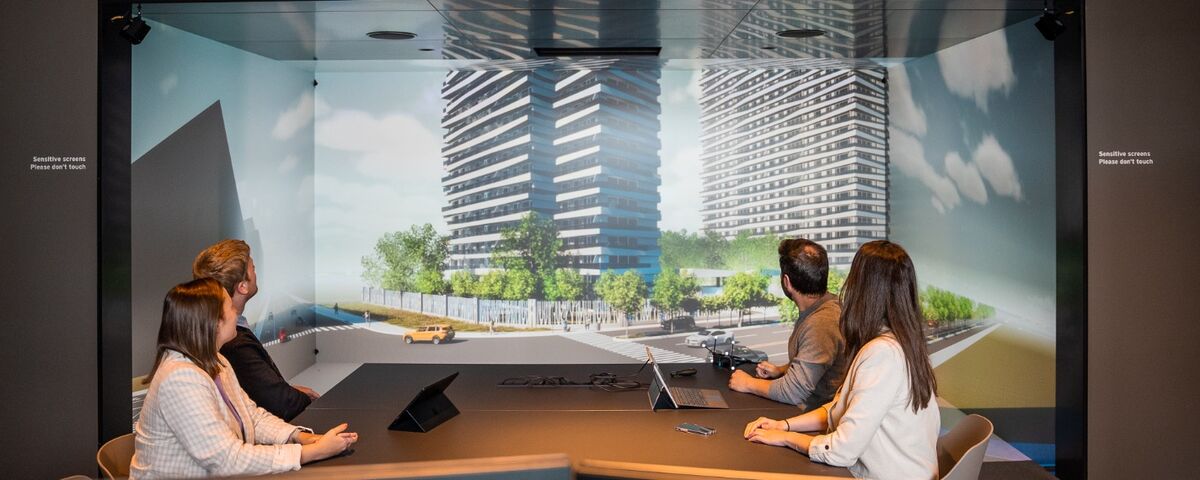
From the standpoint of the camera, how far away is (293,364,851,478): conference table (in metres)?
2.30

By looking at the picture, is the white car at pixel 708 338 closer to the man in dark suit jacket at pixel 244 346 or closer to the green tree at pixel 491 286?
the green tree at pixel 491 286

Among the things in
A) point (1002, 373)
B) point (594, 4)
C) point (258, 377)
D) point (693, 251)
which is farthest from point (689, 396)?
point (693, 251)

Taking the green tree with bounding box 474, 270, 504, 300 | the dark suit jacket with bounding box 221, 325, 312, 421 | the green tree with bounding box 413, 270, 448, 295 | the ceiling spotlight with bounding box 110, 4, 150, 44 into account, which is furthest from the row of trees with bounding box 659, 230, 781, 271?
the dark suit jacket with bounding box 221, 325, 312, 421

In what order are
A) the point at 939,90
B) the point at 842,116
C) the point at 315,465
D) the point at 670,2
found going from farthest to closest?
the point at 842,116 → the point at 939,90 → the point at 670,2 → the point at 315,465

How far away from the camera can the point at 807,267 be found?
315cm

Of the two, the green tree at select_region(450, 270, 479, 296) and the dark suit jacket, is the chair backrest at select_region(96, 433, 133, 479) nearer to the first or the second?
the dark suit jacket

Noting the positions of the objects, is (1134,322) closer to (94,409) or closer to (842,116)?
(842,116)

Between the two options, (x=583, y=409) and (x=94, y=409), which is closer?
(x=583, y=409)

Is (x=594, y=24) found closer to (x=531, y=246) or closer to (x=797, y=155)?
(x=531, y=246)

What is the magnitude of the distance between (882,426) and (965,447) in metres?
0.54

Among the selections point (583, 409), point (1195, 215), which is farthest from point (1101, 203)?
point (583, 409)

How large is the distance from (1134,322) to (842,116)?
3.38 m

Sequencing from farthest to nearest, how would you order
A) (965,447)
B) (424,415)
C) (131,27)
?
1. (131,27)
2. (424,415)
3. (965,447)

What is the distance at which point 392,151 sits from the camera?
7.05 meters
